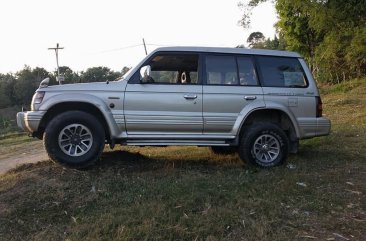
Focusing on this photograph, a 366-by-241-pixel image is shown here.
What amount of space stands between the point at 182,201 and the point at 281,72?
10.5 ft

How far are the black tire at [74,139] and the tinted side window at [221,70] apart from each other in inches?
74.0

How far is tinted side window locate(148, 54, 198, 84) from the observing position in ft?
23.6

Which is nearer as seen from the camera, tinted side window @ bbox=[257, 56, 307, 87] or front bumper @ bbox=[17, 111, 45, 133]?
front bumper @ bbox=[17, 111, 45, 133]

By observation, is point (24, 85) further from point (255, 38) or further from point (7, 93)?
point (255, 38)

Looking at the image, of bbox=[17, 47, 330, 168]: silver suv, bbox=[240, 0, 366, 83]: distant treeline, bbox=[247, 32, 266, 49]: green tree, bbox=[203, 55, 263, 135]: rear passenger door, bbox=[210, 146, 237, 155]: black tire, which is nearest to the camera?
bbox=[17, 47, 330, 168]: silver suv

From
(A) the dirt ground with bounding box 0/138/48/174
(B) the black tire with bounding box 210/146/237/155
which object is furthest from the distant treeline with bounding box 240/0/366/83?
(B) the black tire with bounding box 210/146/237/155

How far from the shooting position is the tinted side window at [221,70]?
7.12 m

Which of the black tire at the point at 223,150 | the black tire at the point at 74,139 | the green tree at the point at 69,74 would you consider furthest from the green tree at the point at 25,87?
the black tire at the point at 74,139

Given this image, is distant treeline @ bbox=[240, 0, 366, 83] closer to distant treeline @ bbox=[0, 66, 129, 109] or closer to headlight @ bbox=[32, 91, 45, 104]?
headlight @ bbox=[32, 91, 45, 104]

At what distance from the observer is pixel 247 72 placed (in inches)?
288

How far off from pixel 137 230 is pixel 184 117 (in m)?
2.53

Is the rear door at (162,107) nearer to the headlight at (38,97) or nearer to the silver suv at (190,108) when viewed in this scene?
the silver suv at (190,108)

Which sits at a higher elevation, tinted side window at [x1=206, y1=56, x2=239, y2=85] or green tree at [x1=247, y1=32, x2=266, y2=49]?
green tree at [x1=247, y1=32, x2=266, y2=49]

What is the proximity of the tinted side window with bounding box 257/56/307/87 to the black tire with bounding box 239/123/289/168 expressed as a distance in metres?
0.73
